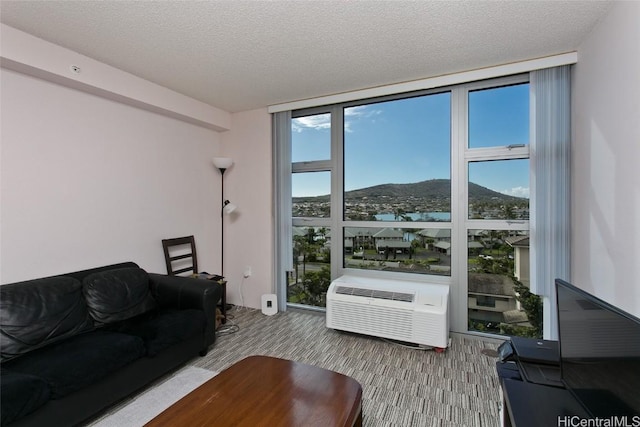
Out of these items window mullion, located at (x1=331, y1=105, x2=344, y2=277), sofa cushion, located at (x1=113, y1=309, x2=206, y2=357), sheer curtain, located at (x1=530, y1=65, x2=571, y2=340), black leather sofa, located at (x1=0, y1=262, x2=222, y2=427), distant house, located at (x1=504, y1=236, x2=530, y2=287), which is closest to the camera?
black leather sofa, located at (x1=0, y1=262, x2=222, y2=427)

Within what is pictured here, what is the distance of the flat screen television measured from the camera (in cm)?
83

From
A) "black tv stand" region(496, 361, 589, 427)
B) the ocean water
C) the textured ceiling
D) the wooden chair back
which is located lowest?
"black tv stand" region(496, 361, 589, 427)

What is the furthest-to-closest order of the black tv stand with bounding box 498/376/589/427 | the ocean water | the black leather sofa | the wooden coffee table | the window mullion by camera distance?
the window mullion → the ocean water → the black leather sofa → the wooden coffee table → the black tv stand with bounding box 498/376/589/427

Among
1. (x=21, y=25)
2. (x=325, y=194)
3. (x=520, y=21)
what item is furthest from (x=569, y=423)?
(x=21, y=25)

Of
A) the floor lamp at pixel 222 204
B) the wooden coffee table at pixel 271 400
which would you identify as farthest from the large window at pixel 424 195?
the wooden coffee table at pixel 271 400

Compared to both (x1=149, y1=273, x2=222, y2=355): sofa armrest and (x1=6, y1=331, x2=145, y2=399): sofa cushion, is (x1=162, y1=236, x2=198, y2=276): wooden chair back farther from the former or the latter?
(x1=6, y1=331, x2=145, y2=399): sofa cushion

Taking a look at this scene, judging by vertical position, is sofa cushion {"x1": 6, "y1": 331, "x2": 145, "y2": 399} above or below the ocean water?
below

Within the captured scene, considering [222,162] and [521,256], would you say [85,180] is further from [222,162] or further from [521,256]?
[521,256]

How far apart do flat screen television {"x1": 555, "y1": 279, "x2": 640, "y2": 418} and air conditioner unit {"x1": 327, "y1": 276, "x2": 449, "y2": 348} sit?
55.0 inches

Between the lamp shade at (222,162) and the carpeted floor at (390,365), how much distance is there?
1915 millimetres

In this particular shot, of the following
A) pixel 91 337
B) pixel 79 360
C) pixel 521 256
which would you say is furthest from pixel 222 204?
pixel 521 256

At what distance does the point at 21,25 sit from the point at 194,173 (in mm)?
1904

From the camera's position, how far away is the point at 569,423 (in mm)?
1041

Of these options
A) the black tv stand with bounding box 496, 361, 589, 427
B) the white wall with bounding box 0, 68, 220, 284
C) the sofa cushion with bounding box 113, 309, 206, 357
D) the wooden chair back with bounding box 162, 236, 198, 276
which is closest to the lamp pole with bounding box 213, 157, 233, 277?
the white wall with bounding box 0, 68, 220, 284
